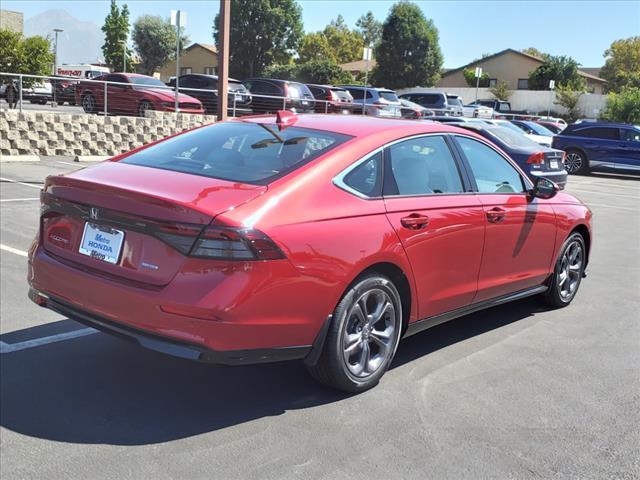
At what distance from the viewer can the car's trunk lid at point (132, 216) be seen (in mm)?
3324

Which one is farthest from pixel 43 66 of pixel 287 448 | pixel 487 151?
pixel 287 448

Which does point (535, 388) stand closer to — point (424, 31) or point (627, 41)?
point (424, 31)

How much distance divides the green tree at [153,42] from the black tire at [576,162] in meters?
56.0

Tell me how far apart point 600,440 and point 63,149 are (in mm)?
15000

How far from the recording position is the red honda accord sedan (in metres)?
3.30

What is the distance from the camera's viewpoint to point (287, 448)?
10.8 ft

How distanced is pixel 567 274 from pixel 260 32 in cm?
5780

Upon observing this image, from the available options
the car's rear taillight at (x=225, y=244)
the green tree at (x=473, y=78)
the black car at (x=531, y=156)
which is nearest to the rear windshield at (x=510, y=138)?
the black car at (x=531, y=156)

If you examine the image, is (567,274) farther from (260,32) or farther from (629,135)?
(260,32)

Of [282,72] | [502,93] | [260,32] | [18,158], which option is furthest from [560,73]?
[18,158]

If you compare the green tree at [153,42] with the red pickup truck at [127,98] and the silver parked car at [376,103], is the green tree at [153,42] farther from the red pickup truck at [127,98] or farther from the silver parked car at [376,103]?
the red pickup truck at [127,98]

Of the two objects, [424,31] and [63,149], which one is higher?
[424,31]

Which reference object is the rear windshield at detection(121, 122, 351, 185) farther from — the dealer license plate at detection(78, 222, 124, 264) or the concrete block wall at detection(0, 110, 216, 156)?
the concrete block wall at detection(0, 110, 216, 156)

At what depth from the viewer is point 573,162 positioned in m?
22.1
